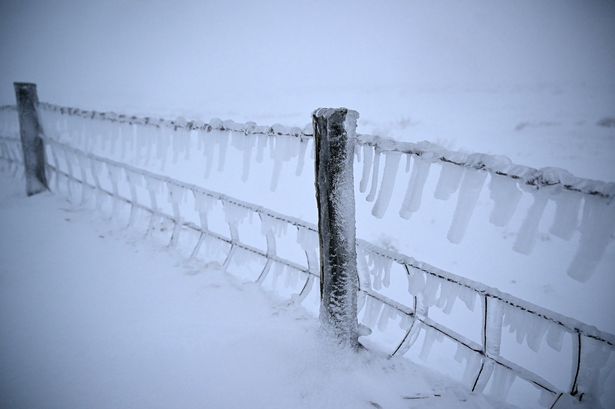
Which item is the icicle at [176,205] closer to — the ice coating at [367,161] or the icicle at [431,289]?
the ice coating at [367,161]

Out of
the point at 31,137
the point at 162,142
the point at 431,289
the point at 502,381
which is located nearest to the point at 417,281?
the point at 431,289

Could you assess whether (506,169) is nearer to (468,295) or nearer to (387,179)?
(387,179)

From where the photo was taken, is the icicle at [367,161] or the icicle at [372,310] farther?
the icicle at [372,310]

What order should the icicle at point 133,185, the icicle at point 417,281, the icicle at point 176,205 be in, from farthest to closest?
the icicle at point 133,185 → the icicle at point 176,205 → the icicle at point 417,281

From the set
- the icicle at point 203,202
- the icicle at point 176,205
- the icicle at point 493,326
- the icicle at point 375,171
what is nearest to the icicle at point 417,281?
the icicle at point 493,326

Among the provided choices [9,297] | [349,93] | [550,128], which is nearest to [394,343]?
[9,297]

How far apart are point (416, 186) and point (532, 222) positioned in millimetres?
504

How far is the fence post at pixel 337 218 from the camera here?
160cm

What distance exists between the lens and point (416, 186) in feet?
4.94

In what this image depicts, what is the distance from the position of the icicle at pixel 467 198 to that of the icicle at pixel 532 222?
0.68 feet

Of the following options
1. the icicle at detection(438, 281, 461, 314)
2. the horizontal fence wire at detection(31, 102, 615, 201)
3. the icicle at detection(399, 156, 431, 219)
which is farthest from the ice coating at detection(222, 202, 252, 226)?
the icicle at detection(438, 281, 461, 314)

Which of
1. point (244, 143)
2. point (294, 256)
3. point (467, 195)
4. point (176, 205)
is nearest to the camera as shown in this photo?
point (467, 195)

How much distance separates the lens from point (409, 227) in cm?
621

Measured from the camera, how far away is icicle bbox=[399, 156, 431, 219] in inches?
57.9
